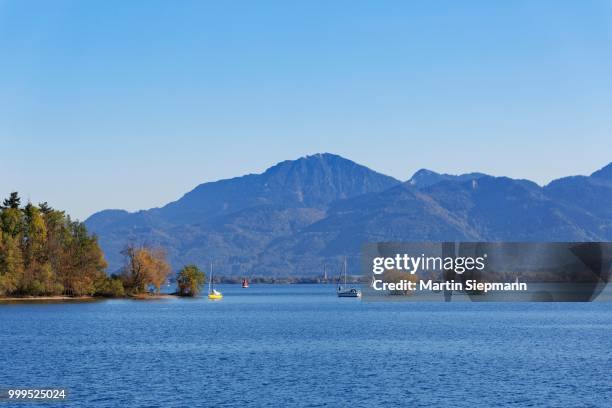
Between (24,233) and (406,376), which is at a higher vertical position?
(24,233)

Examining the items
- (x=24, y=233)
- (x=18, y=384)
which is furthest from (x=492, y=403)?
(x=24, y=233)

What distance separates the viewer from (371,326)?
139625mm

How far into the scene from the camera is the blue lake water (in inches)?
2598

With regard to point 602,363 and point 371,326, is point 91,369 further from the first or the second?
point 371,326

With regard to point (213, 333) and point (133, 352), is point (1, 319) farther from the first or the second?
point (133, 352)

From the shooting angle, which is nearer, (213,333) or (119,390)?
(119,390)

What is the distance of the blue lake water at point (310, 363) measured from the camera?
217 feet

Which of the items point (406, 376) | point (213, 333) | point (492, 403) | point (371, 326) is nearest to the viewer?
point (492, 403)

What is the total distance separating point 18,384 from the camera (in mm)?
70938

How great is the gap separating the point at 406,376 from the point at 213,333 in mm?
50442

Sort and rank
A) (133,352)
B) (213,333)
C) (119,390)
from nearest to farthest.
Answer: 1. (119,390)
2. (133,352)
3. (213,333)

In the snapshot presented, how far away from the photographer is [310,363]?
86188 mm

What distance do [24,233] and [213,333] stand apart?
8483 cm

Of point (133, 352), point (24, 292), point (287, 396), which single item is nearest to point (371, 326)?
point (133, 352)
